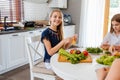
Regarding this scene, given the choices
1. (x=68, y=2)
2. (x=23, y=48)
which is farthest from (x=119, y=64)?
(x=68, y=2)

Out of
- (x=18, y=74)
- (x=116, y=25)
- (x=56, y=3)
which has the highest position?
(x=56, y=3)

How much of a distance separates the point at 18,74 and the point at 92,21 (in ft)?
8.80

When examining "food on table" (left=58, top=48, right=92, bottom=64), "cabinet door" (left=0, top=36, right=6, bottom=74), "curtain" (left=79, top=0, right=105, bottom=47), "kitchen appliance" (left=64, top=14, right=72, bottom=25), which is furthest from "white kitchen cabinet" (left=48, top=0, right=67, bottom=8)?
"food on table" (left=58, top=48, right=92, bottom=64)

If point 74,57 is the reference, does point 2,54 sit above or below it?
below

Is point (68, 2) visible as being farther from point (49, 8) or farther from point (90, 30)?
point (90, 30)

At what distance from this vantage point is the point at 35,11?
456 cm

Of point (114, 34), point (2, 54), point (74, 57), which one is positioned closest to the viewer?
point (74, 57)

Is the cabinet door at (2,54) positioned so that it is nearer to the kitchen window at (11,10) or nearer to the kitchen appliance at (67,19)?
the kitchen window at (11,10)

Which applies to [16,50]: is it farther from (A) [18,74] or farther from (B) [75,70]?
(B) [75,70]

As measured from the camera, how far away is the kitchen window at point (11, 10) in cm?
381

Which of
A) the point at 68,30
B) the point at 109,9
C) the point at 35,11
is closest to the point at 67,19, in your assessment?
the point at 68,30

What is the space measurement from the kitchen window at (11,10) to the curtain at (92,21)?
181 cm

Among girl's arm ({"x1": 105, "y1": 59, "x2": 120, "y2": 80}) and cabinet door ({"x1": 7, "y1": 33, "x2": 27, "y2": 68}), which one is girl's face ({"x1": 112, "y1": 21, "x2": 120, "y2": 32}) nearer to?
girl's arm ({"x1": 105, "y1": 59, "x2": 120, "y2": 80})

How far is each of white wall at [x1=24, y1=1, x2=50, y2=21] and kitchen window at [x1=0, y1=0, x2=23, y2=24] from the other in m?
0.15
